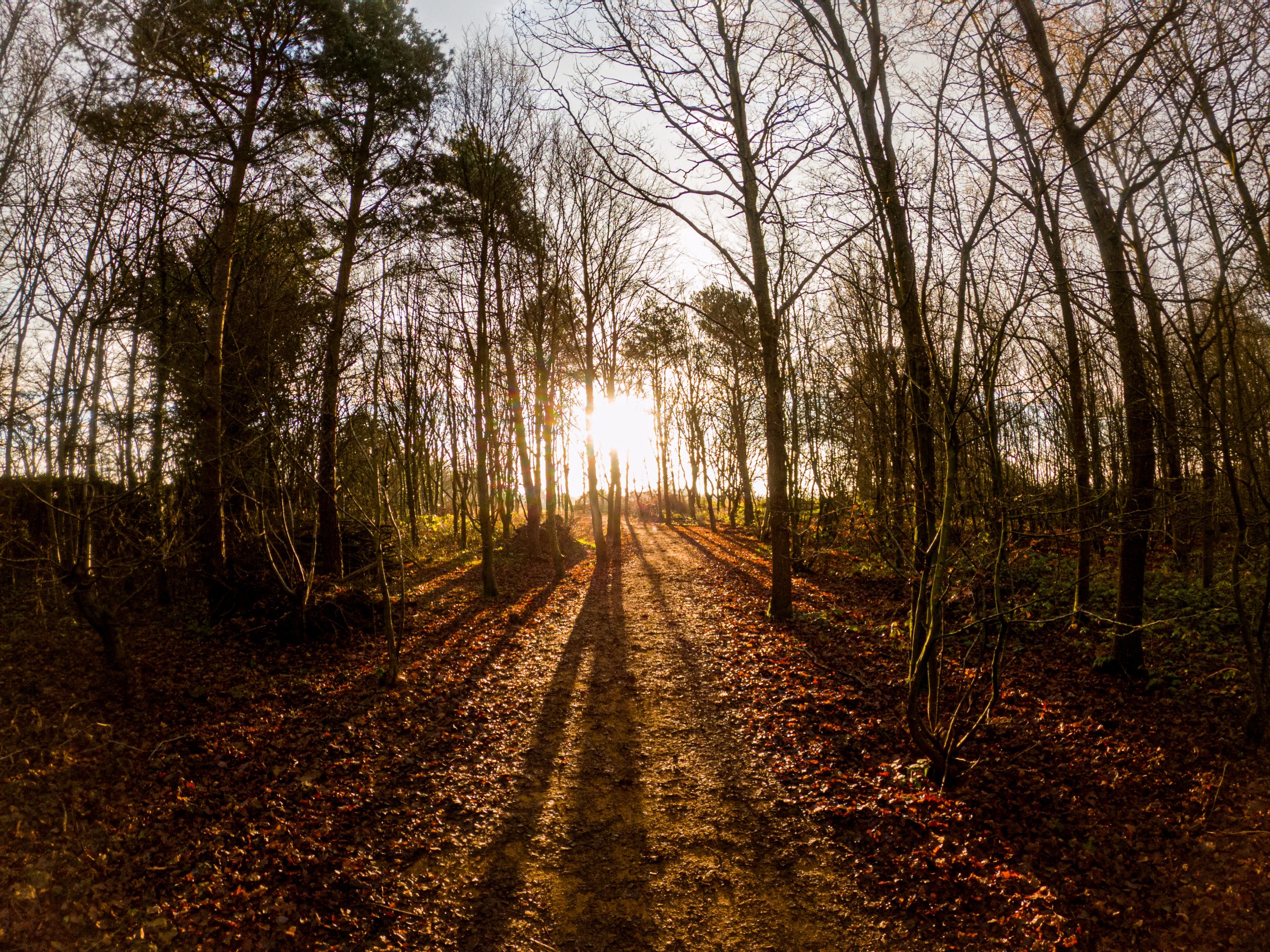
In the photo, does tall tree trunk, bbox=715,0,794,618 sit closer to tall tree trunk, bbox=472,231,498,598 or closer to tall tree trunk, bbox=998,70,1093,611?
tall tree trunk, bbox=998,70,1093,611

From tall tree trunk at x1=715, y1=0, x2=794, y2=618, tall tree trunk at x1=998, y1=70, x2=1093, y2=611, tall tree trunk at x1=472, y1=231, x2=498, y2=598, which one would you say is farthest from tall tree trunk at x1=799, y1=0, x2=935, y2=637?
tall tree trunk at x1=472, y1=231, x2=498, y2=598

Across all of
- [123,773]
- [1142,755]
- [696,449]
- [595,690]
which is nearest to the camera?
A: [123,773]

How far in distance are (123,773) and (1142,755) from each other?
9.41 metres

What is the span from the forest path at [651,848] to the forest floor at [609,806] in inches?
0.9

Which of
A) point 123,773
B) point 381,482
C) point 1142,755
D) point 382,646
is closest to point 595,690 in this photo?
point 382,646

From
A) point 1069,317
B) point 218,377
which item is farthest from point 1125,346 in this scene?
point 218,377

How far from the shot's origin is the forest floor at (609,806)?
392cm

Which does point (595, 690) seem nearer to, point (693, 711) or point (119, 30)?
point (693, 711)

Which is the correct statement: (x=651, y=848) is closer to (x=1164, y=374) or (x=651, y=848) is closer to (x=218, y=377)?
(x=1164, y=374)

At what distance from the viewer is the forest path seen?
4020mm

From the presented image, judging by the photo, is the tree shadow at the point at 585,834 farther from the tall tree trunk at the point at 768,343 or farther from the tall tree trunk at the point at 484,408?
the tall tree trunk at the point at 484,408

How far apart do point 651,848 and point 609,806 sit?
2.29 feet

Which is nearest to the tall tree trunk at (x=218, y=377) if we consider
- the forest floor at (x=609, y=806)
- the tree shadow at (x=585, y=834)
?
the forest floor at (x=609, y=806)

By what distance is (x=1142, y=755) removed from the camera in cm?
557
